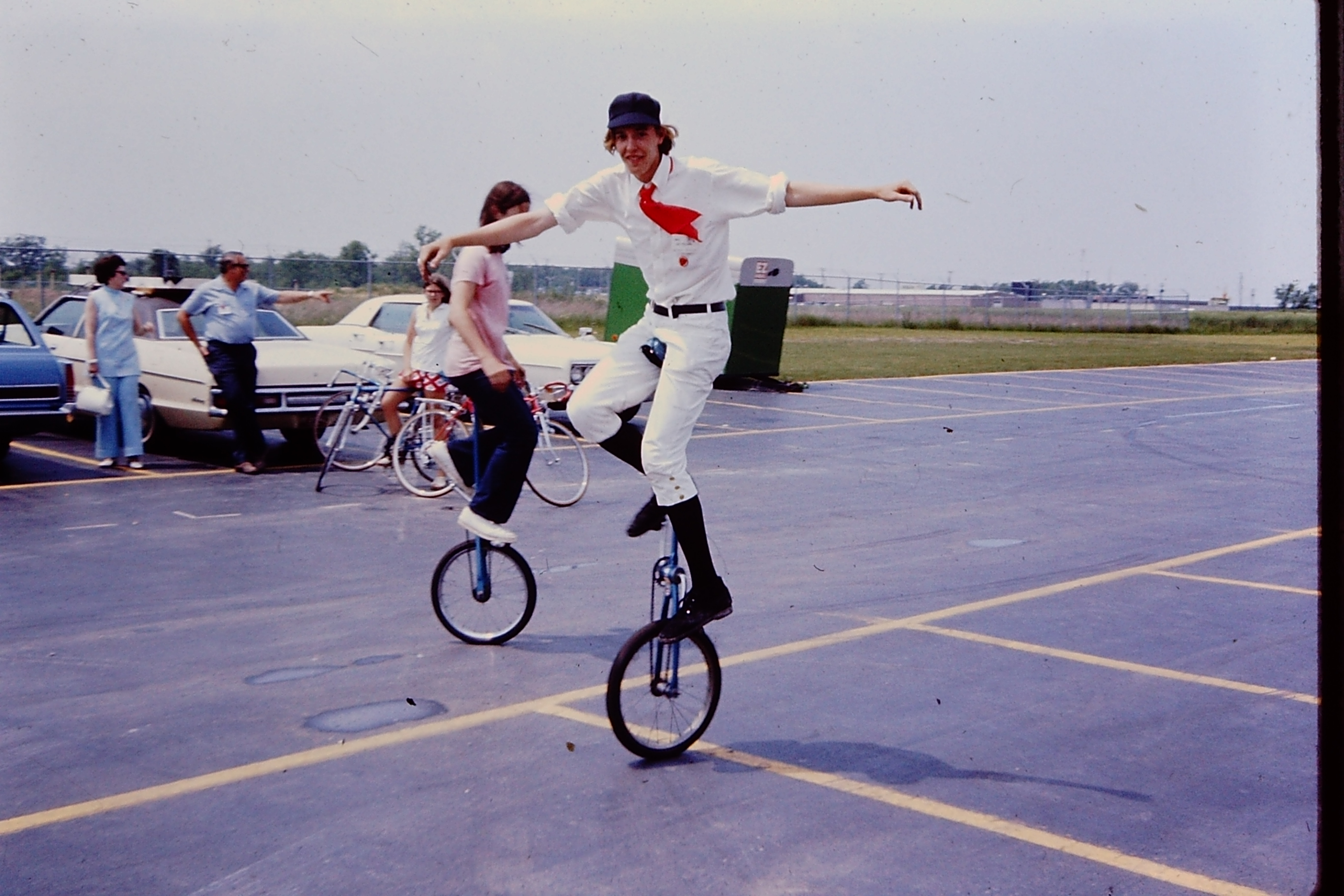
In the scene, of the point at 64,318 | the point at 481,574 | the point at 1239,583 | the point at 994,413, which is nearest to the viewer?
the point at 481,574

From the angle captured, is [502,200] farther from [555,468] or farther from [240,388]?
[240,388]

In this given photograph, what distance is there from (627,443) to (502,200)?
6.07ft

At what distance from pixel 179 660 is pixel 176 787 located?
6.05 feet

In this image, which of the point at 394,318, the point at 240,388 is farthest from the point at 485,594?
the point at 394,318

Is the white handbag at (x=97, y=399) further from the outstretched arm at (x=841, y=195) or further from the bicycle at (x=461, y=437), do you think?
the outstretched arm at (x=841, y=195)

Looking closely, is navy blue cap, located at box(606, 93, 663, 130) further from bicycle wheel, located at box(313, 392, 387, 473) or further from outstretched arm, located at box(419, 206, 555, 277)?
bicycle wheel, located at box(313, 392, 387, 473)

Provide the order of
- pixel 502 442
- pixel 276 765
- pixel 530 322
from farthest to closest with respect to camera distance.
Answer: pixel 530 322 < pixel 502 442 < pixel 276 765

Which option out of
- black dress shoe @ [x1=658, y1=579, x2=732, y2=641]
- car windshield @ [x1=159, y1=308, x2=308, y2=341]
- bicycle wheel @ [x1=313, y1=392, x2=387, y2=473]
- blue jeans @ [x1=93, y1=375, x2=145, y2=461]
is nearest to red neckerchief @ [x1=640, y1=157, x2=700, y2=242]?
black dress shoe @ [x1=658, y1=579, x2=732, y2=641]

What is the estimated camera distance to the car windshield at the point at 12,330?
→ 13.1 meters

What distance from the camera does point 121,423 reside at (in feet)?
43.1

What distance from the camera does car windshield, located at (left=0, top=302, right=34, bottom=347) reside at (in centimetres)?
1310

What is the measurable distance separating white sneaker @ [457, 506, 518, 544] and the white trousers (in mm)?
1327

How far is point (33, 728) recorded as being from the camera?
18.0 ft

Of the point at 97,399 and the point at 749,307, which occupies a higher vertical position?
the point at 749,307
